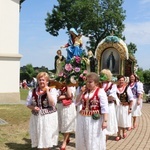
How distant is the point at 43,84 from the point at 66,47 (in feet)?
10.2

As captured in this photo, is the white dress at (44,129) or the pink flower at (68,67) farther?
the pink flower at (68,67)

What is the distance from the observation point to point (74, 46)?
903 cm

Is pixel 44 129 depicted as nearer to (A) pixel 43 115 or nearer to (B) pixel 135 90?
(A) pixel 43 115

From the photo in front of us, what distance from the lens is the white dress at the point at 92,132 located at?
Result: 5848 mm

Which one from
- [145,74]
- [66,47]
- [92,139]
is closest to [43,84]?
[92,139]

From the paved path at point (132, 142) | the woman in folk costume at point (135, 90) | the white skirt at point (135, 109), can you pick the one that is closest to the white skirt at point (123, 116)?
the paved path at point (132, 142)

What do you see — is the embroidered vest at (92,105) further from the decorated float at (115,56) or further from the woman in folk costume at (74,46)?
the decorated float at (115,56)

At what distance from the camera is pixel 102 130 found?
19.3ft

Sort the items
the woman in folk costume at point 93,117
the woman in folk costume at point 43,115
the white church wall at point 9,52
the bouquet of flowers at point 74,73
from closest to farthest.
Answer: the woman in folk costume at point 93,117 → the woman in folk costume at point 43,115 → the bouquet of flowers at point 74,73 → the white church wall at point 9,52

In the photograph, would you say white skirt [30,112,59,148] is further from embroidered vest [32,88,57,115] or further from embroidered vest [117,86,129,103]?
embroidered vest [117,86,129,103]

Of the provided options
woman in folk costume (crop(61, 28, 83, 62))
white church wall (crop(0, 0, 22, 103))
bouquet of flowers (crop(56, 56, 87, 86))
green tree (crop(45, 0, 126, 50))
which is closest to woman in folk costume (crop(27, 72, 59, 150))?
bouquet of flowers (crop(56, 56, 87, 86))

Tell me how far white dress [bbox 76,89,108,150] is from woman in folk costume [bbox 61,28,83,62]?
3.04 metres

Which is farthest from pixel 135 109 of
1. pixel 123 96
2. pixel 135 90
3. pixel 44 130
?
pixel 44 130

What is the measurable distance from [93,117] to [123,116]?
4.03 metres
